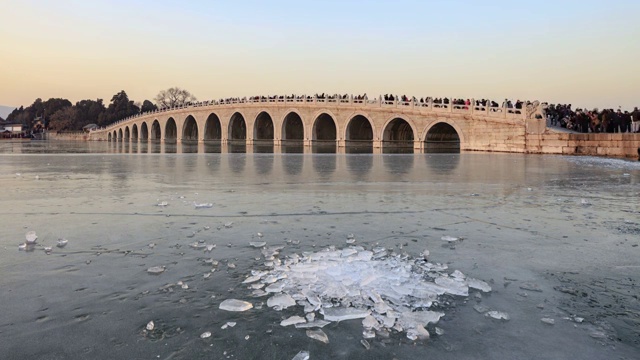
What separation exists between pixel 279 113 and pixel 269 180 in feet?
119

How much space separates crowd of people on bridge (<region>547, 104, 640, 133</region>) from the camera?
21531 millimetres

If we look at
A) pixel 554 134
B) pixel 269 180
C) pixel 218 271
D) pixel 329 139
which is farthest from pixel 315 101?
pixel 218 271

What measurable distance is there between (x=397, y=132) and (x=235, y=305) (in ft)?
130

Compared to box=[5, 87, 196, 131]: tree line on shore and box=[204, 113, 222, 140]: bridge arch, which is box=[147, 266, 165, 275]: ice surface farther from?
box=[5, 87, 196, 131]: tree line on shore

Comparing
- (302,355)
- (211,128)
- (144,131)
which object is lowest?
(302,355)

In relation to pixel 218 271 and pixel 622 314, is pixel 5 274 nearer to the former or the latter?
pixel 218 271

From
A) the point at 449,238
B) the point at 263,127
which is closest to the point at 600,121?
the point at 449,238

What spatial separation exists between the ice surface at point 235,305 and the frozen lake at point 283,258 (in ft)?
0.15

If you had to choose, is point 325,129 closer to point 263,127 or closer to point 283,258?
point 263,127

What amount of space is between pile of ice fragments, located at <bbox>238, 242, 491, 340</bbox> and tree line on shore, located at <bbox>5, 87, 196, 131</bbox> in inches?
3882

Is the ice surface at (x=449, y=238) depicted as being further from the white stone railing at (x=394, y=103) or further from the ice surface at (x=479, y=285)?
the white stone railing at (x=394, y=103)

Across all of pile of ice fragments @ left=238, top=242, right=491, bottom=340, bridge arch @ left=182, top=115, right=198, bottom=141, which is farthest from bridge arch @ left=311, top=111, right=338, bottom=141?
pile of ice fragments @ left=238, top=242, right=491, bottom=340

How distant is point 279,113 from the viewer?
44406 millimetres

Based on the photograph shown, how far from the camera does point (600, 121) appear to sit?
22.2 m
